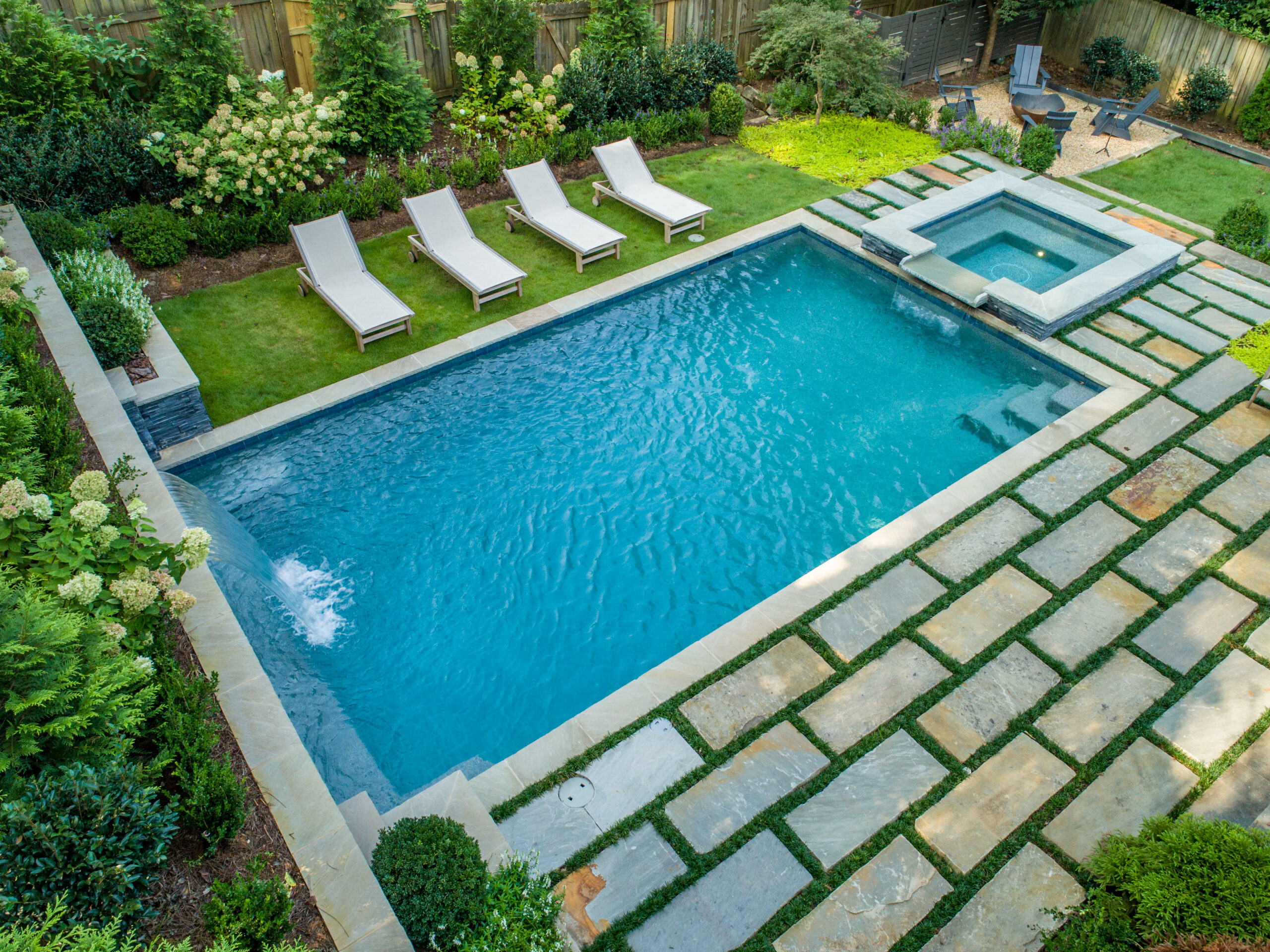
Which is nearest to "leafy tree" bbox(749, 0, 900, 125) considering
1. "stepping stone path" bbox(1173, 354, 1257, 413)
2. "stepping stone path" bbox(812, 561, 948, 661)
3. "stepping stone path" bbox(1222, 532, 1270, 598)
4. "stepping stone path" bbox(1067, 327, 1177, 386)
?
"stepping stone path" bbox(1067, 327, 1177, 386)

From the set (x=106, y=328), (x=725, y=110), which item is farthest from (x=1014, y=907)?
(x=725, y=110)

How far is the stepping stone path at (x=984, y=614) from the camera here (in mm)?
6320

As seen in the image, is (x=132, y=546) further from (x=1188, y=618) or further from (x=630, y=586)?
(x=1188, y=618)

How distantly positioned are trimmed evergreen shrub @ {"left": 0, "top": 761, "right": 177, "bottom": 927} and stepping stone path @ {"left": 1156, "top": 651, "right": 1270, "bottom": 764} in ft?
20.9

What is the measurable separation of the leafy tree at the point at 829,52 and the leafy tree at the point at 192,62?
891cm

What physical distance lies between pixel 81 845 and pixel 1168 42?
65.0ft

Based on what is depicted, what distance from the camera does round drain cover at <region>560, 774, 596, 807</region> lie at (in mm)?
5281

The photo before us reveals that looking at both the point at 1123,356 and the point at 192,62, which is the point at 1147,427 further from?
the point at 192,62

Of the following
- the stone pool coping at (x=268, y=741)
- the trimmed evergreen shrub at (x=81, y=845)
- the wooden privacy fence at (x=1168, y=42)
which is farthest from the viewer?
the wooden privacy fence at (x=1168, y=42)

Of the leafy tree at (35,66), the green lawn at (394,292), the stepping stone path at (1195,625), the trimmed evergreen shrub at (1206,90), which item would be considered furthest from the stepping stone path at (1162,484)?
the leafy tree at (35,66)

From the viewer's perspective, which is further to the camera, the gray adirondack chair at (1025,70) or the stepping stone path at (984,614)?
the gray adirondack chair at (1025,70)

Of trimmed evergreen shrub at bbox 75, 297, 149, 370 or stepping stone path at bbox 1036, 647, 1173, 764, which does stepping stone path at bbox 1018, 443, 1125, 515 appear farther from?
trimmed evergreen shrub at bbox 75, 297, 149, 370

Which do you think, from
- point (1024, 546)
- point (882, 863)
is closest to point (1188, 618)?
point (1024, 546)

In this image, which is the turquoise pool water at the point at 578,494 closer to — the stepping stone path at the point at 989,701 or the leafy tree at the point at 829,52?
the stepping stone path at the point at 989,701
